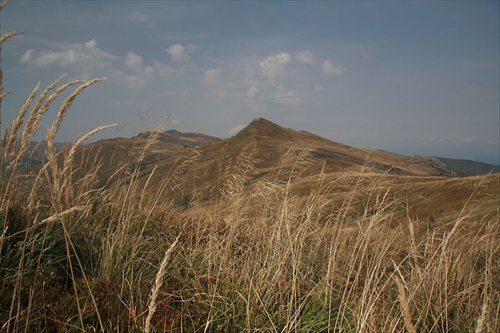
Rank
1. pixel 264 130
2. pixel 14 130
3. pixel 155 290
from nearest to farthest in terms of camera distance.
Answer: pixel 155 290 < pixel 14 130 < pixel 264 130

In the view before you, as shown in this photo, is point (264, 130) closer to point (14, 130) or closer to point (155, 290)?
point (14, 130)

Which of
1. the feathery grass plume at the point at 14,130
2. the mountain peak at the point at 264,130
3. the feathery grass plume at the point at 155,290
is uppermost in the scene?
the mountain peak at the point at 264,130

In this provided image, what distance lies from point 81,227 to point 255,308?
2.42 m

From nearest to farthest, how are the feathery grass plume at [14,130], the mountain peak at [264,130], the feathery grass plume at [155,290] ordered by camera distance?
the feathery grass plume at [155,290] < the feathery grass plume at [14,130] < the mountain peak at [264,130]

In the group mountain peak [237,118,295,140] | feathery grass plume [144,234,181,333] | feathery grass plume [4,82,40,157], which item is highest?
mountain peak [237,118,295,140]

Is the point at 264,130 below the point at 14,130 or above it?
above

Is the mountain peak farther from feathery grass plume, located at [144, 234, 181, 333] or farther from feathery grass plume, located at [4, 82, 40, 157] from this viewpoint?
feathery grass plume, located at [144, 234, 181, 333]

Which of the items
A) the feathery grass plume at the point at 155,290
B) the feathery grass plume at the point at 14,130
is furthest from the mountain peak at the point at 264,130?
the feathery grass plume at the point at 155,290

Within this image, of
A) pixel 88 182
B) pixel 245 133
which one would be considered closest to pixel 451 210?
pixel 88 182

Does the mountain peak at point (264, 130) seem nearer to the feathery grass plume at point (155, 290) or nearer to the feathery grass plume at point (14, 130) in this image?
the feathery grass plume at point (14, 130)

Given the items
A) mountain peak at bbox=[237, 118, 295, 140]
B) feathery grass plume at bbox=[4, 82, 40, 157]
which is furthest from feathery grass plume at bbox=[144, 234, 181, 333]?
mountain peak at bbox=[237, 118, 295, 140]

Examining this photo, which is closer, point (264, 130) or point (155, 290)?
point (155, 290)

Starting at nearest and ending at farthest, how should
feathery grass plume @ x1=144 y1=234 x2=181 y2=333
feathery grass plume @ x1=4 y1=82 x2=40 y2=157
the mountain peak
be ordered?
1. feathery grass plume @ x1=144 y1=234 x2=181 y2=333
2. feathery grass plume @ x1=4 y1=82 x2=40 y2=157
3. the mountain peak

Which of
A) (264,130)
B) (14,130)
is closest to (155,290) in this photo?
(14,130)
